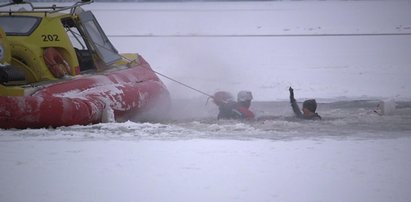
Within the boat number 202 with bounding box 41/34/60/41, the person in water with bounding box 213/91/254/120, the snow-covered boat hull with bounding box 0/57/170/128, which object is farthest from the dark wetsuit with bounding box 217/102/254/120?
the boat number 202 with bounding box 41/34/60/41

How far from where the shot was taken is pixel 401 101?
9.14 metres

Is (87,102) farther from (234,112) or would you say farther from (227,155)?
(227,155)

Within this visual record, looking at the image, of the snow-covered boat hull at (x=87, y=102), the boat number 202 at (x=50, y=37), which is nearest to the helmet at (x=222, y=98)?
the snow-covered boat hull at (x=87, y=102)

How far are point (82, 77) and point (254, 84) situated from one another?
15.1 ft

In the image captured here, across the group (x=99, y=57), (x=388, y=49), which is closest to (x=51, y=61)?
(x=99, y=57)

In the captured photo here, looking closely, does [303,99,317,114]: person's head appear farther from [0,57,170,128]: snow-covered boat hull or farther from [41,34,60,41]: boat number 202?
[41,34,60,41]: boat number 202

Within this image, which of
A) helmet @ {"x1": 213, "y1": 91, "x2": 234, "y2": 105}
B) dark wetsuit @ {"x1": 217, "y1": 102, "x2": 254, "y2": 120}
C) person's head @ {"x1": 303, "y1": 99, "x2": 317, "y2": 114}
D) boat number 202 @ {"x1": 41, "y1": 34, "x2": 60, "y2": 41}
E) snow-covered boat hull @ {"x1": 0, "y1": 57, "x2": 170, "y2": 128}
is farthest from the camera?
helmet @ {"x1": 213, "y1": 91, "x2": 234, "y2": 105}

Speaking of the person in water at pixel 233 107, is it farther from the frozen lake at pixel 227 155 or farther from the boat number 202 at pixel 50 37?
the boat number 202 at pixel 50 37

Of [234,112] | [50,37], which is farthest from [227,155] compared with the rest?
[50,37]

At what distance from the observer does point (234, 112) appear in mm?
7867

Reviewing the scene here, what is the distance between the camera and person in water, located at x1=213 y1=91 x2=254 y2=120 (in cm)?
783

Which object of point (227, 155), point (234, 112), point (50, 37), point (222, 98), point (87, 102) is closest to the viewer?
point (227, 155)

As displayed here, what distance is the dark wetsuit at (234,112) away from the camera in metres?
7.82

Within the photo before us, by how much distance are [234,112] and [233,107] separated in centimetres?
9
